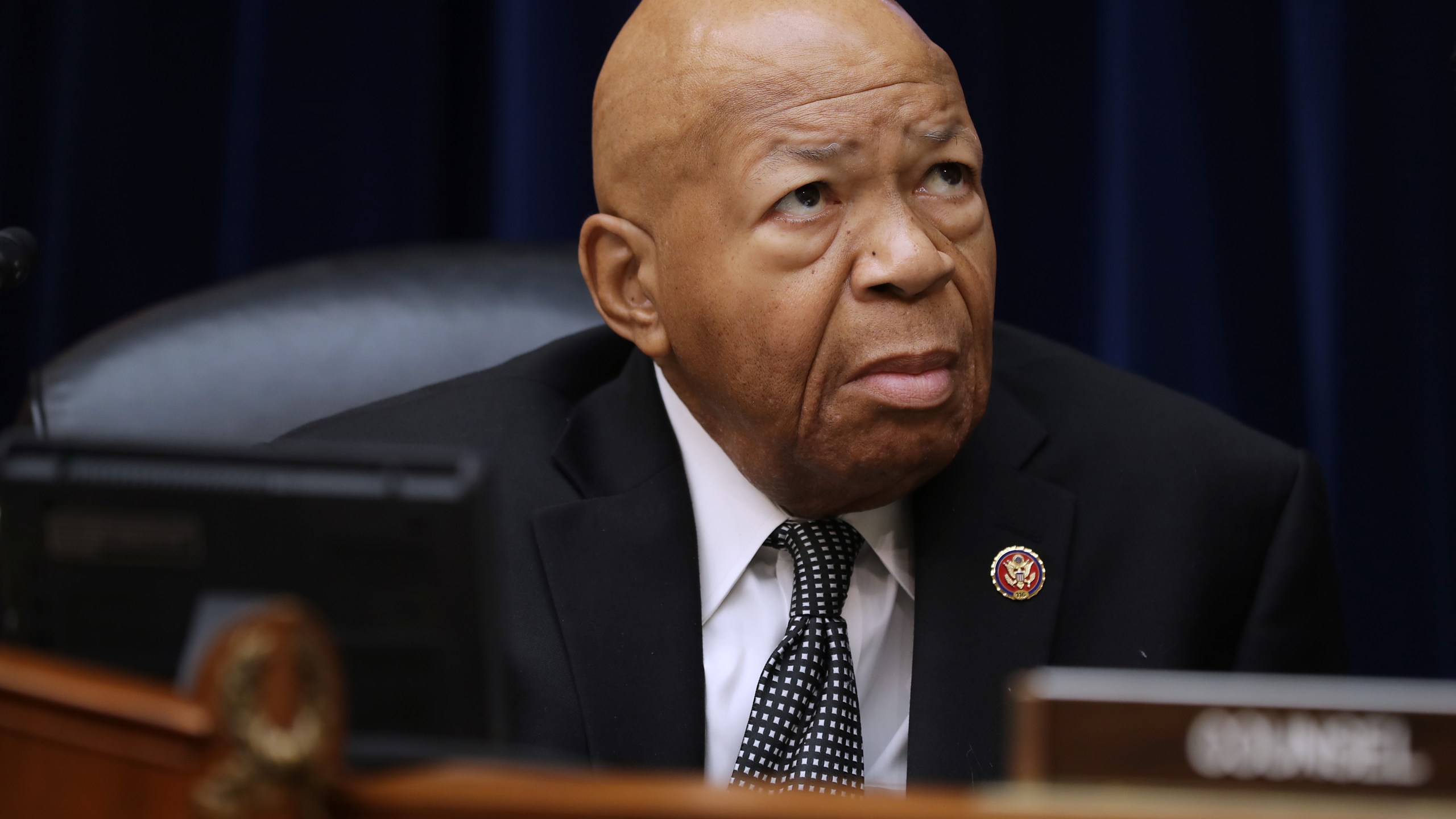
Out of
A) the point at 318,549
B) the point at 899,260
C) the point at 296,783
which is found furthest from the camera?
the point at 899,260

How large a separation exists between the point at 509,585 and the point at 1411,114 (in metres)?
1.47

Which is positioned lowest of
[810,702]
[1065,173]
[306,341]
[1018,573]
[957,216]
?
[810,702]

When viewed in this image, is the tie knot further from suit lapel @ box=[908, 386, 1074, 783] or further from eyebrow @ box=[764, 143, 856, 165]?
eyebrow @ box=[764, 143, 856, 165]

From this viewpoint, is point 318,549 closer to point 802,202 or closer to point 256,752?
point 256,752

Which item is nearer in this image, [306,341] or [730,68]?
[730,68]

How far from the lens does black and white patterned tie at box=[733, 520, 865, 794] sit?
4.28 ft

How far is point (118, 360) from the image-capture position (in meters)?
1.64

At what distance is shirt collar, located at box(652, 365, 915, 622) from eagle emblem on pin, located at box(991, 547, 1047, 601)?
0.09 meters

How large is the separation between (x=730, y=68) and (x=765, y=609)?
1.67 feet

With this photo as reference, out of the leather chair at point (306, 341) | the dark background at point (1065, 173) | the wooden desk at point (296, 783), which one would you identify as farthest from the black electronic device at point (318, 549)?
the dark background at point (1065, 173)

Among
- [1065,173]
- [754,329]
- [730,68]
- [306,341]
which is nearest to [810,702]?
[754,329]

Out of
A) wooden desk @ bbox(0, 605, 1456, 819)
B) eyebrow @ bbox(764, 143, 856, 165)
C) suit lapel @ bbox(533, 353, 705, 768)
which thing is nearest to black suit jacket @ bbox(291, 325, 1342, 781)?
suit lapel @ bbox(533, 353, 705, 768)

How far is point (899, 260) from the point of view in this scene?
1.30m

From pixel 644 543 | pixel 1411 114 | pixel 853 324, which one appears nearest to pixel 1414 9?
pixel 1411 114
